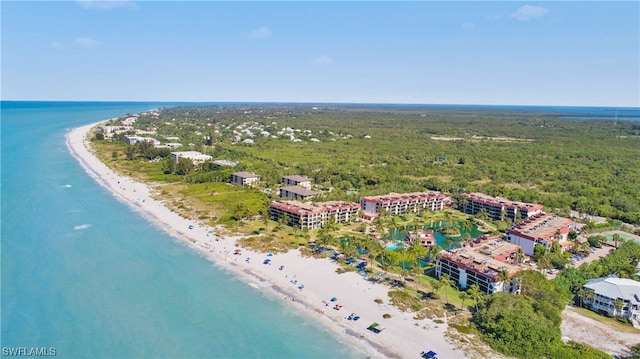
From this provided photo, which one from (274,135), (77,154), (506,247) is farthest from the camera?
(274,135)

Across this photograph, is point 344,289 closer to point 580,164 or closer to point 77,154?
point 580,164

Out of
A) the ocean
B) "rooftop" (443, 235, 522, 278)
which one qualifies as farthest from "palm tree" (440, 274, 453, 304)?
the ocean

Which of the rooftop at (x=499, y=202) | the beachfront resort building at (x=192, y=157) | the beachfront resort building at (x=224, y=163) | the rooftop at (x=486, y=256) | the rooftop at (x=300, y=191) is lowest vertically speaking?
the rooftop at (x=486, y=256)

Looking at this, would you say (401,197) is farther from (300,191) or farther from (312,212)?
(312,212)

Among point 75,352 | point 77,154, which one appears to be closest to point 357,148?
point 77,154

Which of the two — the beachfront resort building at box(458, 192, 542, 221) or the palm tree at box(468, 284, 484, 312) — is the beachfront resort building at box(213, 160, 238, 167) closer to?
the beachfront resort building at box(458, 192, 542, 221)

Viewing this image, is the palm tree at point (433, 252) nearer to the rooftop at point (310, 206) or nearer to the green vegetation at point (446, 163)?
the rooftop at point (310, 206)

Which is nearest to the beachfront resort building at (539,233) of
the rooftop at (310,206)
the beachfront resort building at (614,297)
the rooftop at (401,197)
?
the beachfront resort building at (614,297)
